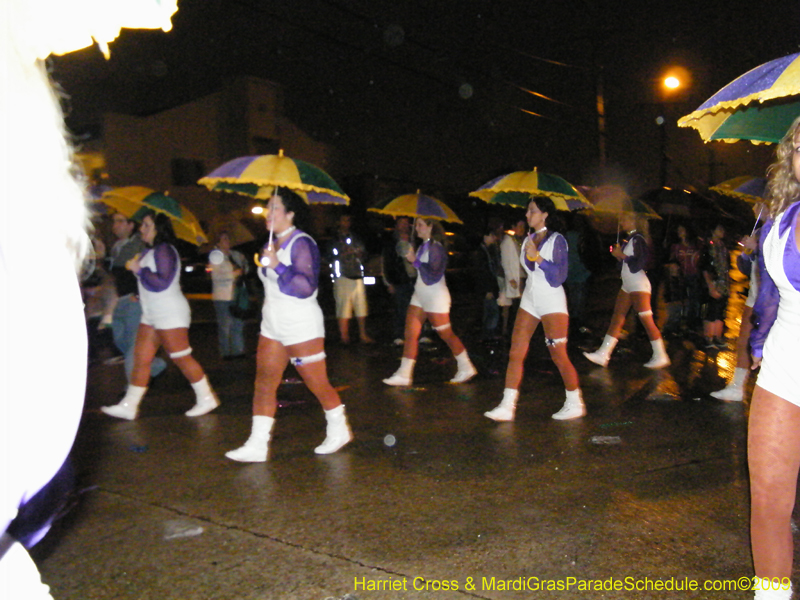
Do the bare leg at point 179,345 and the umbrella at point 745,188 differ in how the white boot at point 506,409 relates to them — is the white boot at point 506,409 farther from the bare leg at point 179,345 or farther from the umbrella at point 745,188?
the umbrella at point 745,188

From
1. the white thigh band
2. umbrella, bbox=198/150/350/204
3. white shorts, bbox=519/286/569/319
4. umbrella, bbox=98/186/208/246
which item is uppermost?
umbrella, bbox=198/150/350/204

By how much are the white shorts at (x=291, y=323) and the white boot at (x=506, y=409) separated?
1.85m

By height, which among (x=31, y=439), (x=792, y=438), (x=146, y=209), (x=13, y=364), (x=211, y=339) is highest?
(x=146, y=209)

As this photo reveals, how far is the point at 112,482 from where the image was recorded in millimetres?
4457

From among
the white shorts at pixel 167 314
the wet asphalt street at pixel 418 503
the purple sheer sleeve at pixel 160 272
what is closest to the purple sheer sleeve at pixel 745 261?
the wet asphalt street at pixel 418 503

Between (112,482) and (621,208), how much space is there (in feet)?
21.6

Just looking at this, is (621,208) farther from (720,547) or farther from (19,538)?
(19,538)

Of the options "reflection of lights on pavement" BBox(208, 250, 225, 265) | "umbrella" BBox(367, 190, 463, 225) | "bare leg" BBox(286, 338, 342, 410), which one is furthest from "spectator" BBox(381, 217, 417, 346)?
"bare leg" BBox(286, 338, 342, 410)

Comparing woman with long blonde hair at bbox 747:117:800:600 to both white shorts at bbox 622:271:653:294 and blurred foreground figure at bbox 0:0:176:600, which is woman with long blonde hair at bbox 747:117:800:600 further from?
white shorts at bbox 622:271:653:294

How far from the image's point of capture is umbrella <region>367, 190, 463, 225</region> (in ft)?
25.1

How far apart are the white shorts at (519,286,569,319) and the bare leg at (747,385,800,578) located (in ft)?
9.93

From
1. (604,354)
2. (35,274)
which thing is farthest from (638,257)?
(35,274)

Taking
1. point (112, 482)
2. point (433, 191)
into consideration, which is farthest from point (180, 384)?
point (433, 191)

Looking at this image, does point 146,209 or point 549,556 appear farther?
point 146,209
